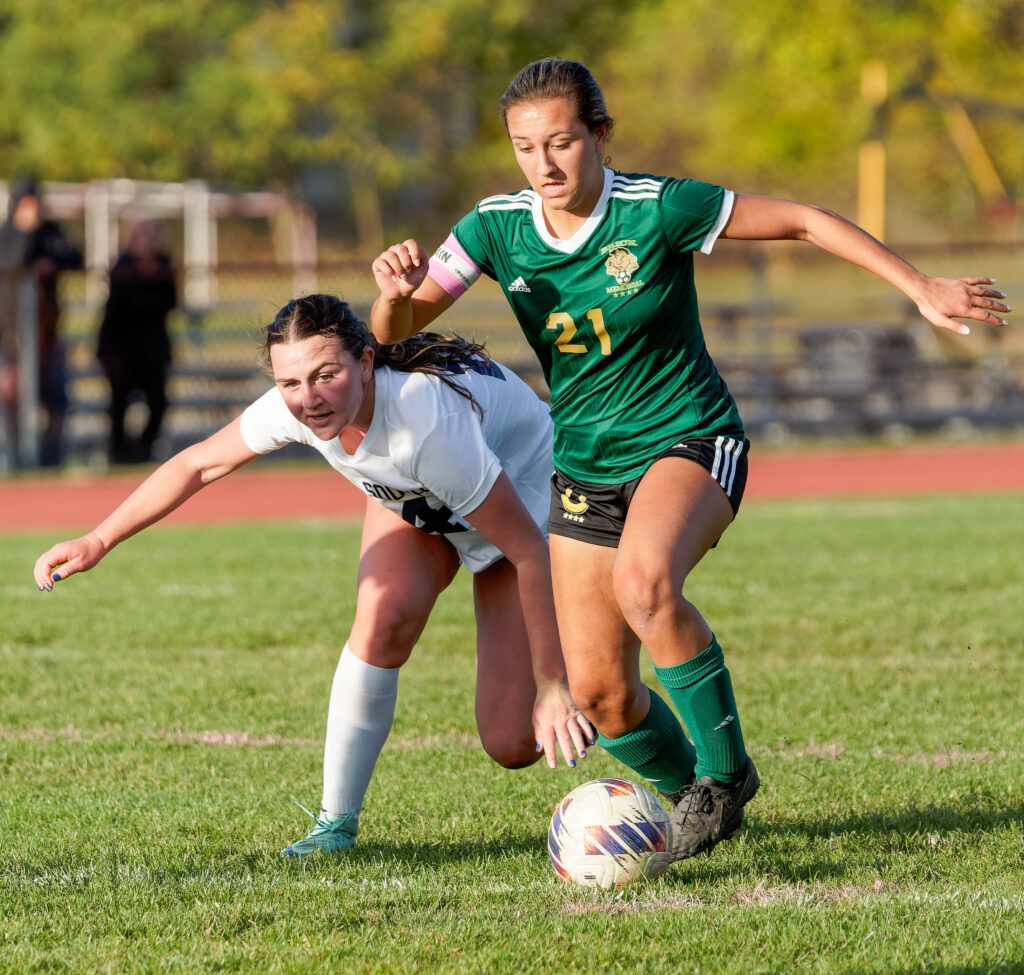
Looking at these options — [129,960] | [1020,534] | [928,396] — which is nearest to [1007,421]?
[928,396]

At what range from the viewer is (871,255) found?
13.4ft

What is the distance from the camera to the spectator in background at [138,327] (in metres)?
16.0

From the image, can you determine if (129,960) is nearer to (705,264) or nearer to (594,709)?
(594,709)

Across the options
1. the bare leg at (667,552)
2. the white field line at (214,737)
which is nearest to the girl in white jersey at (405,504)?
the bare leg at (667,552)

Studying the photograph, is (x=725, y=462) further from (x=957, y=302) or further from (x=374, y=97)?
(x=374, y=97)

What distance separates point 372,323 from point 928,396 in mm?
16848

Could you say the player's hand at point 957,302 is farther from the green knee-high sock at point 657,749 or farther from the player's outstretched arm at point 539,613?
the green knee-high sock at point 657,749

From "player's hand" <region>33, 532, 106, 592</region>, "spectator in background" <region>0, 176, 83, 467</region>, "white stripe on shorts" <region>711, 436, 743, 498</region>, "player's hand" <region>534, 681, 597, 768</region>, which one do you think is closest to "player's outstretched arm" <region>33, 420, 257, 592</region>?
"player's hand" <region>33, 532, 106, 592</region>

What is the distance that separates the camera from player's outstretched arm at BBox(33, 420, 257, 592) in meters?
4.37

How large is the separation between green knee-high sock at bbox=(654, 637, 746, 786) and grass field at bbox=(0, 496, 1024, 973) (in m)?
0.30

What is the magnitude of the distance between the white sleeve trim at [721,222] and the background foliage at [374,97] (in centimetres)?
2698

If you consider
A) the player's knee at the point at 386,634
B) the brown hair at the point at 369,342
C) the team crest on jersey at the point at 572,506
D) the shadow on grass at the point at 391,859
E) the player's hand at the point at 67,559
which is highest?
the brown hair at the point at 369,342

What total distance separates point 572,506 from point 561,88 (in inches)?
45.7

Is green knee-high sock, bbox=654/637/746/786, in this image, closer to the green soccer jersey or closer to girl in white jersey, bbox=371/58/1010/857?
girl in white jersey, bbox=371/58/1010/857
